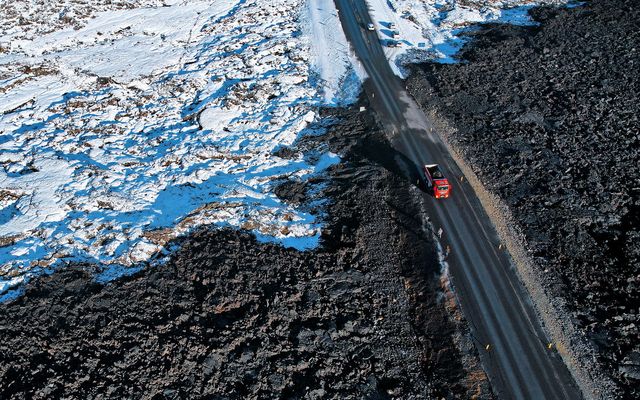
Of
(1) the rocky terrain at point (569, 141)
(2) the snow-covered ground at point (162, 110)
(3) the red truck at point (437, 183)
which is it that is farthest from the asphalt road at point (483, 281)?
(2) the snow-covered ground at point (162, 110)

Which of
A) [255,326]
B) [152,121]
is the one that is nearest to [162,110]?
[152,121]

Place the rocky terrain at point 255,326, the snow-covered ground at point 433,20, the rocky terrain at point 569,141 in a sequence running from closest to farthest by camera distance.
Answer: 1. the rocky terrain at point 255,326
2. the rocky terrain at point 569,141
3. the snow-covered ground at point 433,20

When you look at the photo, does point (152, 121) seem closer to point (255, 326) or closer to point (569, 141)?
point (255, 326)

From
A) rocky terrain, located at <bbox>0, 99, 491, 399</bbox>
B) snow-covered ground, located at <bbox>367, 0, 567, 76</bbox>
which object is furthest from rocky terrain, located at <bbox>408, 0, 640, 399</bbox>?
rocky terrain, located at <bbox>0, 99, 491, 399</bbox>

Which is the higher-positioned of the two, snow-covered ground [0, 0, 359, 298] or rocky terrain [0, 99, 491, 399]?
snow-covered ground [0, 0, 359, 298]

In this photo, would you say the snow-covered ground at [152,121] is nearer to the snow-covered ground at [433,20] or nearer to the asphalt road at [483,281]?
the snow-covered ground at [433,20]

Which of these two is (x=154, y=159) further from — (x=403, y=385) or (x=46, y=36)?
(x=46, y=36)

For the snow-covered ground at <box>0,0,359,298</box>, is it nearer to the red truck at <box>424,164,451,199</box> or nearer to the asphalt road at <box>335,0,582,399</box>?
the asphalt road at <box>335,0,582,399</box>
